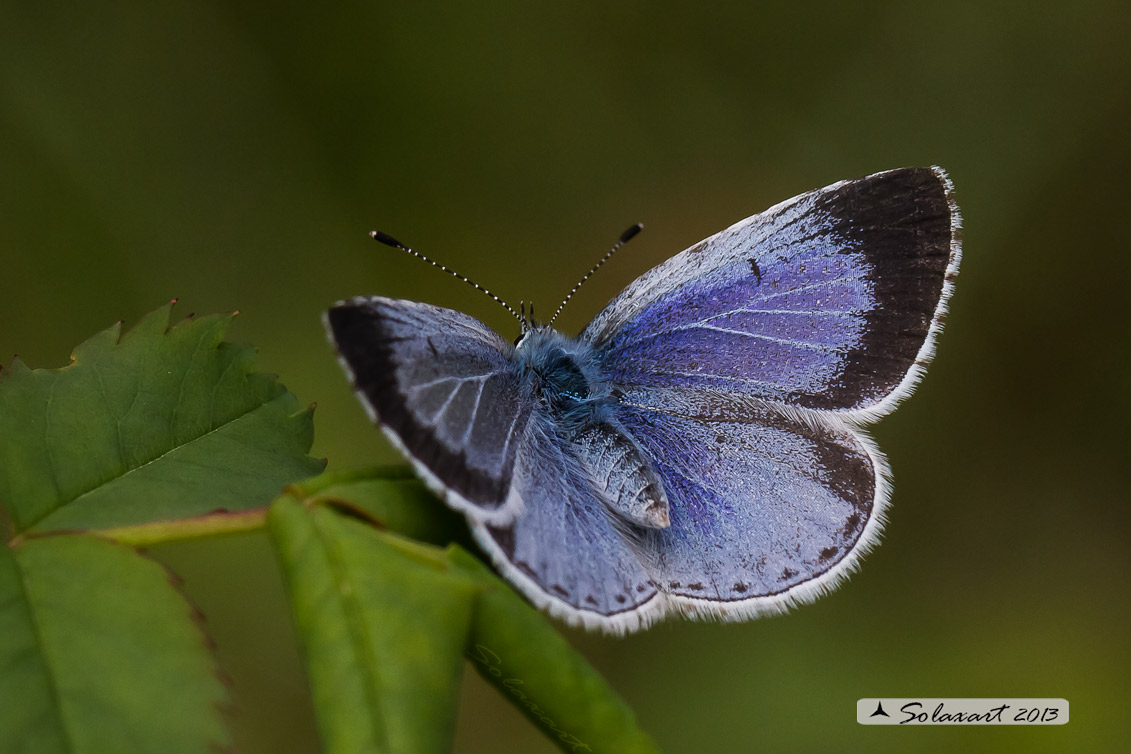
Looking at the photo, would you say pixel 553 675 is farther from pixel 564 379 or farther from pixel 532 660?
pixel 564 379

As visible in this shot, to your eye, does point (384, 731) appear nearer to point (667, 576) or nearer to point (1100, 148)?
point (667, 576)

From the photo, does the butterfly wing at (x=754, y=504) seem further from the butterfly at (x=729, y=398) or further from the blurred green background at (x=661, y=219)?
the blurred green background at (x=661, y=219)

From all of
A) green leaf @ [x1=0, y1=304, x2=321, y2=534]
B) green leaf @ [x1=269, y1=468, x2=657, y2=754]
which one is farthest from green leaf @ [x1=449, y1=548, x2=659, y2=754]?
green leaf @ [x1=0, y1=304, x2=321, y2=534]

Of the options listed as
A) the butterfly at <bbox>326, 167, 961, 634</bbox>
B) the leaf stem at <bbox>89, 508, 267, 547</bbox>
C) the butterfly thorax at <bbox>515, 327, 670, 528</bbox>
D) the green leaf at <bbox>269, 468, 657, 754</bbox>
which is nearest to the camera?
the green leaf at <bbox>269, 468, 657, 754</bbox>

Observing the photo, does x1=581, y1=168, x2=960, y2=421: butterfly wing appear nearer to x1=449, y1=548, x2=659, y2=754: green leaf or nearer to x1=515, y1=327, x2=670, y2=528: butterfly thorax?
x1=515, y1=327, x2=670, y2=528: butterfly thorax

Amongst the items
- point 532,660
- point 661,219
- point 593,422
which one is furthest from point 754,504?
point 661,219

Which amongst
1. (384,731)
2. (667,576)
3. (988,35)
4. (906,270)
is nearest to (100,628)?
(384,731)
